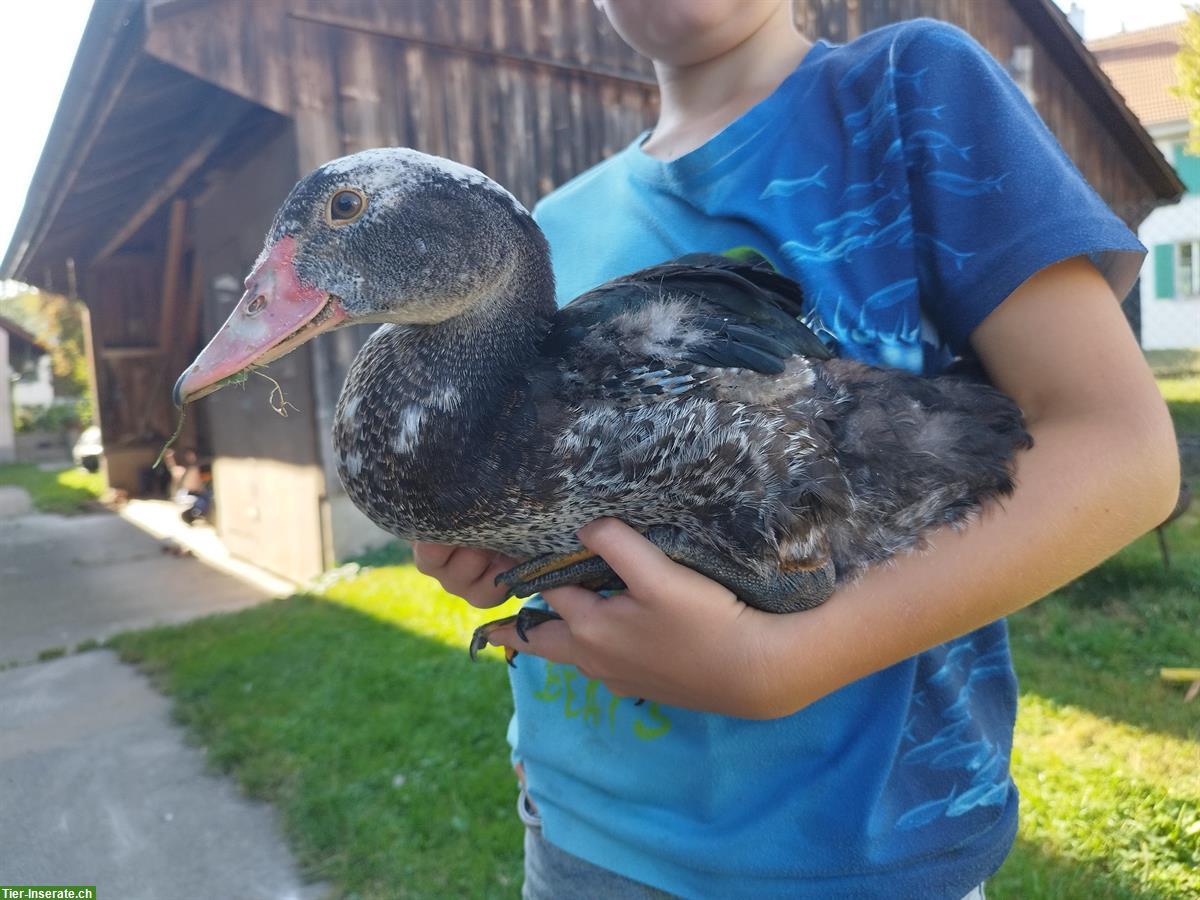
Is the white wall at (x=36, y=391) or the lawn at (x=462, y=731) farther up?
the lawn at (x=462, y=731)

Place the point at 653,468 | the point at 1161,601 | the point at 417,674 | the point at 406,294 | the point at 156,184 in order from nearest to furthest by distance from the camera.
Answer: the point at 653,468
the point at 406,294
the point at 417,674
the point at 1161,601
the point at 156,184

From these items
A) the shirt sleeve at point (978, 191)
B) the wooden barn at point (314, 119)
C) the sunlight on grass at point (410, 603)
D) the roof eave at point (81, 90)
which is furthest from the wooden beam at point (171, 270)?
the shirt sleeve at point (978, 191)

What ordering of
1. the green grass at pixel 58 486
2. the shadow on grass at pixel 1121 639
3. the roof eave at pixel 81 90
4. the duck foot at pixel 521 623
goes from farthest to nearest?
the green grass at pixel 58 486
the roof eave at pixel 81 90
the shadow on grass at pixel 1121 639
the duck foot at pixel 521 623

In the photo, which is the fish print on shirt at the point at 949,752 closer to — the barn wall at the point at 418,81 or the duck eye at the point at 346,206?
the duck eye at the point at 346,206

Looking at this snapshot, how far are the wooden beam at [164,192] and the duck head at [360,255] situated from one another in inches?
210

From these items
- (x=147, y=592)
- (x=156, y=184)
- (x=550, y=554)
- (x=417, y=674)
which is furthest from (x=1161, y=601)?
(x=156, y=184)

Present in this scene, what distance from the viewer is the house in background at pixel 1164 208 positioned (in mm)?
13078

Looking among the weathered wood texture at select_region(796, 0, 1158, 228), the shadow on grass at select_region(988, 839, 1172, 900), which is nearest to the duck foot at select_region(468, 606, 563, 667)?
the shadow on grass at select_region(988, 839, 1172, 900)

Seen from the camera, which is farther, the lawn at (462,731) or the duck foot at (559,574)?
the lawn at (462,731)

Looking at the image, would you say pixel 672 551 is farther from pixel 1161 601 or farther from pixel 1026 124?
pixel 1161 601

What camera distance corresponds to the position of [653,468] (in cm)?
93

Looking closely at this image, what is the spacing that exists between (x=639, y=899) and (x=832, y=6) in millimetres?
7548

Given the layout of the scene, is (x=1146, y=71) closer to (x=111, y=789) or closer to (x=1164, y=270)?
(x=1164, y=270)

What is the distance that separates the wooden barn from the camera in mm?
4688
